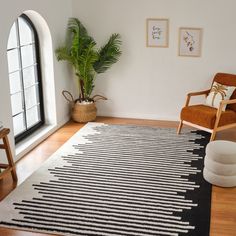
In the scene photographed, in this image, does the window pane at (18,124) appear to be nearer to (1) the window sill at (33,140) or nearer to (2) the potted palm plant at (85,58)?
(1) the window sill at (33,140)

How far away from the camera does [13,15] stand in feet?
15.0

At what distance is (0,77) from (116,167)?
5.21ft

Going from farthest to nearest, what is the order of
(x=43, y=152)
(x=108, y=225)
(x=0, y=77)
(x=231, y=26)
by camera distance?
(x=231, y=26) → (x=43, y=152) → (x=0, y=77) → (x=108, y=225)

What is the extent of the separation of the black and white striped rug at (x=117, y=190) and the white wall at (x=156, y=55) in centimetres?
93

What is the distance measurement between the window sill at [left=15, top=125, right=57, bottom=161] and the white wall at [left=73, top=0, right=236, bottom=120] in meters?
1.11

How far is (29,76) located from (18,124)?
2.24ft

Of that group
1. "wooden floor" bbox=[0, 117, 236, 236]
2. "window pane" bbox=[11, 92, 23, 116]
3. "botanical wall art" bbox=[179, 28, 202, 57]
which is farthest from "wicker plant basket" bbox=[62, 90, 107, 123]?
"botanical wall art" bbox=[179, 28, 202, 57]

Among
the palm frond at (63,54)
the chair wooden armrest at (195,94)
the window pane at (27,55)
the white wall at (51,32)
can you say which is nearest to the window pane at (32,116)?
the white wall at (51,32)

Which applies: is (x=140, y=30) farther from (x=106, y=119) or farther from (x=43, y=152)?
(x=43, y=152)

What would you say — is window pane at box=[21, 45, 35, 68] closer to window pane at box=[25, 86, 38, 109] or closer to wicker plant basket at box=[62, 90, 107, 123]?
window pane at box=[25, 86, 38, 109]

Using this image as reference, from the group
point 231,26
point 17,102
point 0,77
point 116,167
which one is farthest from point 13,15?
point 231,26

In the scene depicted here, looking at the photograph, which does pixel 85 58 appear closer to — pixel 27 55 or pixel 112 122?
pixel 27 55

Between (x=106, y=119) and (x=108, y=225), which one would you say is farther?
(x=106, y=119)

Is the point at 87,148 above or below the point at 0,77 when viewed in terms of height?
below
